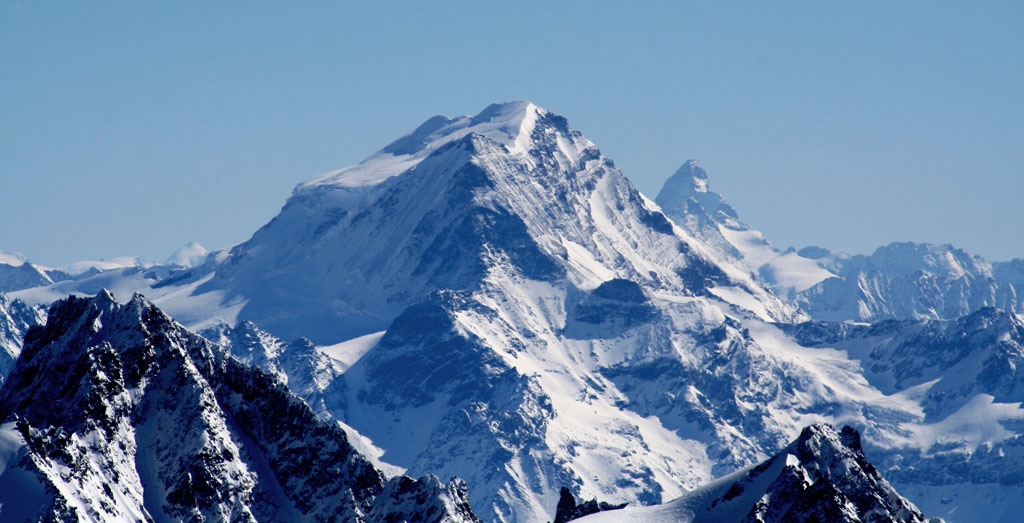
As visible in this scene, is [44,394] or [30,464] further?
[44,394]

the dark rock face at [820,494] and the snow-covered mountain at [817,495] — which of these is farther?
the snow-covered mountain at [817,495]

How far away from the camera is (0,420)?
7589 inches

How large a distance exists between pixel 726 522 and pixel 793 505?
12.0 m

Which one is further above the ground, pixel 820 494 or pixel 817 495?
pixel 820 494

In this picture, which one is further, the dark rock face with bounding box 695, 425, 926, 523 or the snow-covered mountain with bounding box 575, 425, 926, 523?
the snow-covered mountain with bounding box 575, 425, 926, 523

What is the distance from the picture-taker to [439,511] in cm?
19962

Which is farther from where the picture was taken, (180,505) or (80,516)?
(180,505)

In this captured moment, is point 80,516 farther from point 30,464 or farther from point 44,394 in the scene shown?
point 44,394

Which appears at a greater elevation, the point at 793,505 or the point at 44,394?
the point at 44,394

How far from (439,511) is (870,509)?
4452 cm

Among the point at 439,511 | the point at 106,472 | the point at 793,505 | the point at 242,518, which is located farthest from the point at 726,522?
the point at 106,472

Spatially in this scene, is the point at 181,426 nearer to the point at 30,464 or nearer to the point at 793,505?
the point at 30,464

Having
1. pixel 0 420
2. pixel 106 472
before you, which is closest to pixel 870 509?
pixel 106 472

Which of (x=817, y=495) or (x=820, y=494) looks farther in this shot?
(x=817, y=495)
